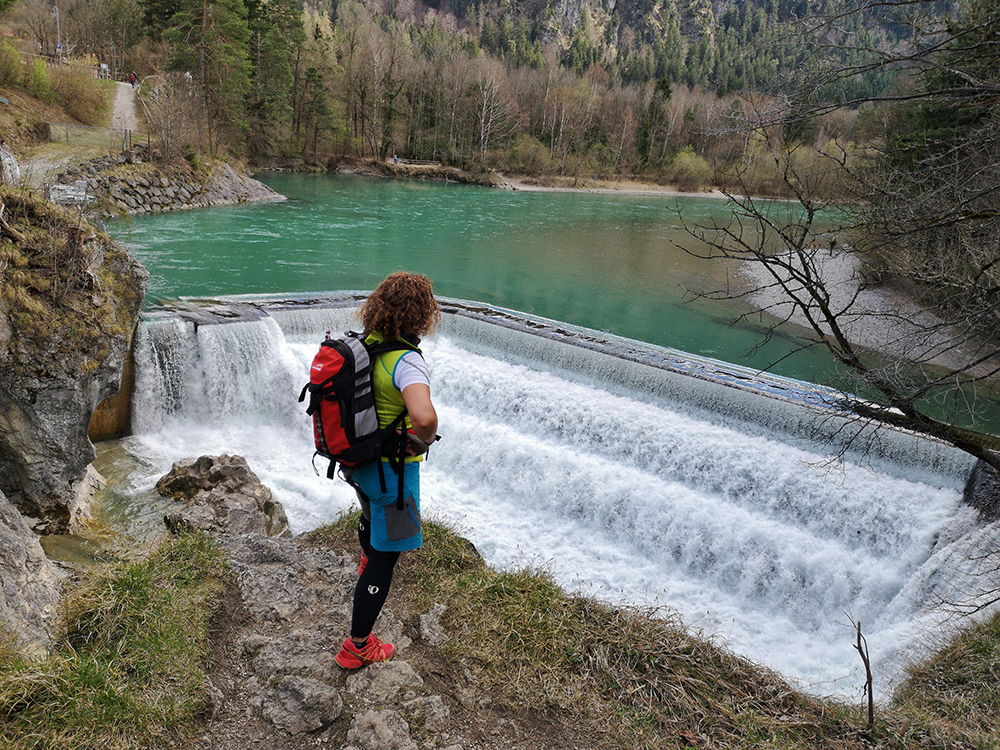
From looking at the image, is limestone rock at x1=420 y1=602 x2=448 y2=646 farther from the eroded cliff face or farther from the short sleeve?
the eroded cliff face

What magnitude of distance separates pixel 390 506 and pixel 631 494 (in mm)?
5400

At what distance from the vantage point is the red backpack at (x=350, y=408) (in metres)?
2.36

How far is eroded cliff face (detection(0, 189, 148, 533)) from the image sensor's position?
17.0 ft

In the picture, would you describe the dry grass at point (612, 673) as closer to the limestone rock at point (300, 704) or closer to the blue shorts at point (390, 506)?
the limestone rock at point (300, 704)

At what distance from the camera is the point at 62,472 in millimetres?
5629

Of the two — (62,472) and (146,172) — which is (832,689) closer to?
(62,472)

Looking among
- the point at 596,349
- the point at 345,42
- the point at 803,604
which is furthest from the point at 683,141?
the point at 803,604

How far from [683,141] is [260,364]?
4460cm

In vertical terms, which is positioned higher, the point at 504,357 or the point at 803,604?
the point at 504,357

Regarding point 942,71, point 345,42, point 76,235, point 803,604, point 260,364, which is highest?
point 345,42

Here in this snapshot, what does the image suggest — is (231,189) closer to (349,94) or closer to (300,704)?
(300,704)

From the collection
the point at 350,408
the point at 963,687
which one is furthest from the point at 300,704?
the point at 963,687

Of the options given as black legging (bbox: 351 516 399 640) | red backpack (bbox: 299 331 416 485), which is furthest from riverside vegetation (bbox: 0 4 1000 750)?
red backpack (bbox: 299 331 416 485)

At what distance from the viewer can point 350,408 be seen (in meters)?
2.37
